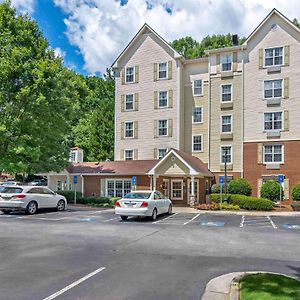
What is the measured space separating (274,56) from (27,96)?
850 inches

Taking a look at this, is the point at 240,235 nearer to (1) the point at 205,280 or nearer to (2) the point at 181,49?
(1) the point at 205,280

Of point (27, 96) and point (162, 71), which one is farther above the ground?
point (162, 71)

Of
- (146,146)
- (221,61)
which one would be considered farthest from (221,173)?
(221,61)

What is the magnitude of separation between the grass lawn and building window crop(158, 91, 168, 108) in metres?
30.4

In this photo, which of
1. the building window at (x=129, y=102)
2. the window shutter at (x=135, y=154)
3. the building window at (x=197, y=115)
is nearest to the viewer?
the building window at (x=197, y=115)

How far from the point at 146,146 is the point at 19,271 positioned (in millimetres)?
29827

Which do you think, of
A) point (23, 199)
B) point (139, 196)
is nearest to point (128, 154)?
point (23, 199)

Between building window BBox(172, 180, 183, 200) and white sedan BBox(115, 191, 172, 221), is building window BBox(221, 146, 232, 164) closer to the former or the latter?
building window BBox(172, 180, 183, 200)

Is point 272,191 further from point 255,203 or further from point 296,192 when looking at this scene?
point 255,203

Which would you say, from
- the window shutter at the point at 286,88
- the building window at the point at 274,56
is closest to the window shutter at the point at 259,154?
the window shutter at the point at 286,88

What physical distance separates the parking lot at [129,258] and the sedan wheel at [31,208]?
19.1 ft

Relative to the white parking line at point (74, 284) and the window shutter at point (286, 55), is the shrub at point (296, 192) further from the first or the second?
the white parking line at point (74, 284)

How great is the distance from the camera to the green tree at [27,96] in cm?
2750

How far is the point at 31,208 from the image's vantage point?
23.0m
